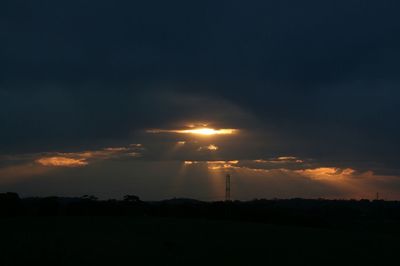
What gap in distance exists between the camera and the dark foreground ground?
35000mm

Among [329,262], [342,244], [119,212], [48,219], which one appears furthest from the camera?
[119,212]

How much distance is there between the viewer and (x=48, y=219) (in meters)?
63.3

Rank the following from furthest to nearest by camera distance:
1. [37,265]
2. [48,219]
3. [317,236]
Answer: [48,219], [317,236], [37,265]

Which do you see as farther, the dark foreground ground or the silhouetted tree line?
the silhouetted tree line

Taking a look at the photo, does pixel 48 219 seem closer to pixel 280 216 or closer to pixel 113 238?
pixel 113 238

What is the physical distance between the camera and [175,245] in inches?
1658

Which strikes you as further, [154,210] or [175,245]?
[154,210]

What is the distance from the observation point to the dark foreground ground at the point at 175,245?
35000mm

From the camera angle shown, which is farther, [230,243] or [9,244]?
[230,243]

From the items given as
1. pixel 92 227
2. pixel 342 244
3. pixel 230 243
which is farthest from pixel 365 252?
pixel 92 227

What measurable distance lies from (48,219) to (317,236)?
30.1 meters

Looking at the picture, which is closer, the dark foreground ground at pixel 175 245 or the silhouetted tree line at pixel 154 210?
the dark foreground ground at pixel 175 245

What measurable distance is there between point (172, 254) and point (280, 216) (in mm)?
58208

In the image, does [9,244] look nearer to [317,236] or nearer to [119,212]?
[317,236]
